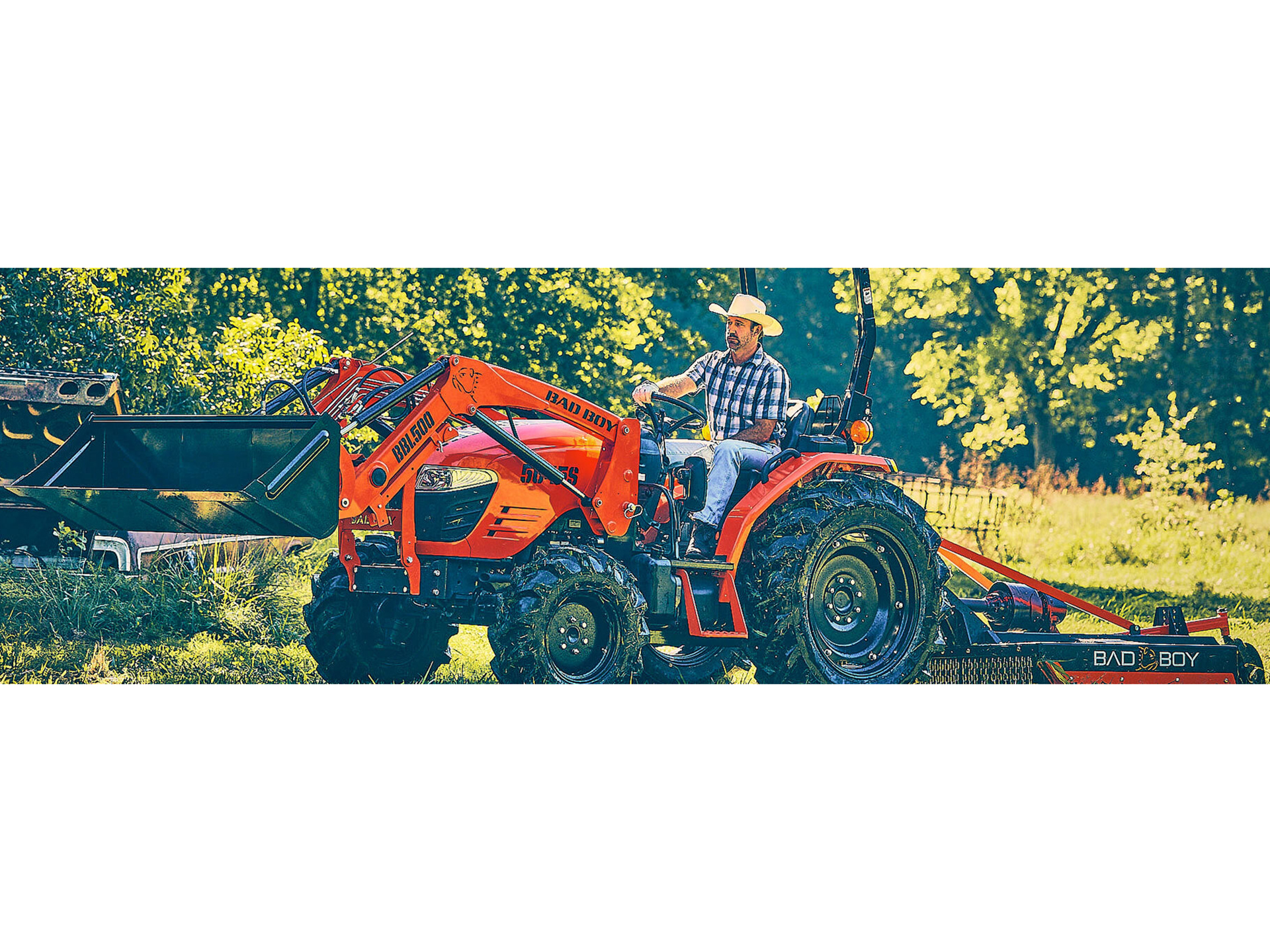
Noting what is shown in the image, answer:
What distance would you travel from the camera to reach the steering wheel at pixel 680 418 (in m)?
9.05

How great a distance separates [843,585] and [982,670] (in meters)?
1.14

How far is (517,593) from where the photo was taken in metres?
7.88

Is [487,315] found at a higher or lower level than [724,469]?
higher

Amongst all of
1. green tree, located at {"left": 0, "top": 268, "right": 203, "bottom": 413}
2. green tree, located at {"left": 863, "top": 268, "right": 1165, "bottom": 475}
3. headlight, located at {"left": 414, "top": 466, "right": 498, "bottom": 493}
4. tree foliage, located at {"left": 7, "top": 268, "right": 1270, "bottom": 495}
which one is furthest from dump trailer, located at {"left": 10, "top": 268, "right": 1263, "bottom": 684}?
green tree, located at {"left": 0, "top": 268, "right": 203, "bottom": 413}

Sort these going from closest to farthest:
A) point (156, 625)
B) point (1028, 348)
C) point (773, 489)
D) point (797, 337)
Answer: point (773, 489) → point (156, 625) → point (797, 337) → point (1028, 348)

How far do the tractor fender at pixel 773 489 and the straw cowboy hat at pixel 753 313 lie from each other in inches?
34.5

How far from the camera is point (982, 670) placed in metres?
9.44

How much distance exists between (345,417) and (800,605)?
2903 mm

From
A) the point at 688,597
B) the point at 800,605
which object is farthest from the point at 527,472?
the point at 800,605

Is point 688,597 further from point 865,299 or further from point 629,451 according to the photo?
point 865,299

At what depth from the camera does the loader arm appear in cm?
796

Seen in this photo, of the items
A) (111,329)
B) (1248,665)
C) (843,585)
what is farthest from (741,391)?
(111,329)

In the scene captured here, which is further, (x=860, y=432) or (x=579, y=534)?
(x=860, y=432)

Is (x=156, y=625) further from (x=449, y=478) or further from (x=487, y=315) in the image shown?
(x=487, y=315)
